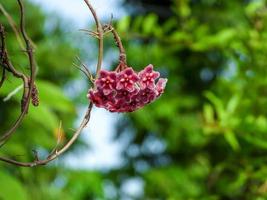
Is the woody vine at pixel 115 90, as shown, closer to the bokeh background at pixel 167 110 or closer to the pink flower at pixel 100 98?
the pink flower at pixel 100 98

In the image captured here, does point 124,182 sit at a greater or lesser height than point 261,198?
greater

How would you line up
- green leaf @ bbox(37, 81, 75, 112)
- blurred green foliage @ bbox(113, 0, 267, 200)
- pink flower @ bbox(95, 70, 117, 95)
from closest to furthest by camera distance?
pink flower @ bbox(95, 70, 117, 95) → blurred green foliage @ bbox(113, 0, 267, 200) → green leaf @ bbox(37, 81, 75, 112)

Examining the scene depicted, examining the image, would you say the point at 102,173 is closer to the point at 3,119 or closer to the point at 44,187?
the point at 44,187

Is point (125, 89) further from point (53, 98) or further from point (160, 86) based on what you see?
point (53, 98)

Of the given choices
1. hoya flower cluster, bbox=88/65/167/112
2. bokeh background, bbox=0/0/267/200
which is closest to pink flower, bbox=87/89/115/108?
hoya flower cluster, bbox=88/65/167/112

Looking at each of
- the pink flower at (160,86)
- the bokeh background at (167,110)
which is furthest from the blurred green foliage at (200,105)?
the pink flower at (160,86)

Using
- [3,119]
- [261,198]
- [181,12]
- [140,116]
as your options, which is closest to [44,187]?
[3,119]

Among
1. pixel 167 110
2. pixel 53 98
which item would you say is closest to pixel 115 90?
pixel 53 98

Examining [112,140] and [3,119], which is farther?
[112,140]

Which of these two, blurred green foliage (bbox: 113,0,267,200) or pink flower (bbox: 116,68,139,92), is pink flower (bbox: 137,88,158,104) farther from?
blurred green foliage (bbox: 113,0,267,200)

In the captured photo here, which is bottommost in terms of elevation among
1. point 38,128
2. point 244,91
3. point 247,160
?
point 247,160
